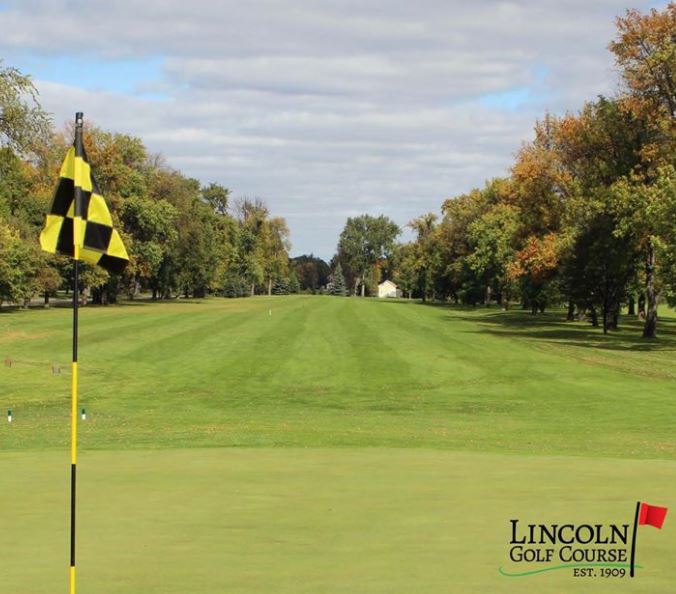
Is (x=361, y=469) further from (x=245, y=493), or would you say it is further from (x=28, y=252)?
(x=28, y=252)

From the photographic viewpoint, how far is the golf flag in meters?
10.0

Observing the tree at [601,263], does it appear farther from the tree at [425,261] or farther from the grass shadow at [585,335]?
the tree at [425,261]

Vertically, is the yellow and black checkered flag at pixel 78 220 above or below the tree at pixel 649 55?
below

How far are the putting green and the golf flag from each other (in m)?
0.19

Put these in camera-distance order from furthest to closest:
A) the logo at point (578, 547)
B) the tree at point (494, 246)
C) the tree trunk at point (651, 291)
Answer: the tree at point (494, 246) < the tree trunk at point (651, 291) < the logo at point (578, 547)

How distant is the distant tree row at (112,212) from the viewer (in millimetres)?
56688

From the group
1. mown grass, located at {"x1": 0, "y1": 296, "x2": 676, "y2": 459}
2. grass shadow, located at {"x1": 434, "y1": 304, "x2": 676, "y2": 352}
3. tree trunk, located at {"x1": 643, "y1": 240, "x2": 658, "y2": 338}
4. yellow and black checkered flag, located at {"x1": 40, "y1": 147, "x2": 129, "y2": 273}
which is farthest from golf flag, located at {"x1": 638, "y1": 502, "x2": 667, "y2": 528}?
tree trunk, located at {"x1": 643, "y1": 240, "x2": 658, "y2": 338}

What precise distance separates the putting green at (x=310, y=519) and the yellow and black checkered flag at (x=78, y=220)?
322 cm

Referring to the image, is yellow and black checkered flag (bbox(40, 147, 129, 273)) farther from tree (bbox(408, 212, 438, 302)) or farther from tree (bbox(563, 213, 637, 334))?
tree (bbox(408, 212, 438, 302))

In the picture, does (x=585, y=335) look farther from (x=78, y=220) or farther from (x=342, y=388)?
(x=78, y=220)

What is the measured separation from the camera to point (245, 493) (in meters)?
13.8

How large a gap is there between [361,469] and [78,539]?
19.9 ft

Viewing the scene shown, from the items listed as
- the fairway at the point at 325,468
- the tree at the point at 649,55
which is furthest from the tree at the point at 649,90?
the fairway at the point at 325,468

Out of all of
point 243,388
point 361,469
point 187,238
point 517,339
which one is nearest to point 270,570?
point 361,469
